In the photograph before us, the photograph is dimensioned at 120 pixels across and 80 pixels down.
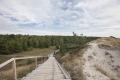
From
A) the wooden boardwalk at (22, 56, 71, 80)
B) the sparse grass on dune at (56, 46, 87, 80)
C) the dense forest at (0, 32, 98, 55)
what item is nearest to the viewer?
the wooden boardwalk at (22, 56, 71, 80)

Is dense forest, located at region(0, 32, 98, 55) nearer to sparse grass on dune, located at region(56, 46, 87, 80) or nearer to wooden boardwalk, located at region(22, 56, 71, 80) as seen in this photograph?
sparse grass on dune, located at region(56, 46, 87, 80)

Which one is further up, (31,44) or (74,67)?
(74,67)

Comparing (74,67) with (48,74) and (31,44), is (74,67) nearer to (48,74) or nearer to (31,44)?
(48,74)

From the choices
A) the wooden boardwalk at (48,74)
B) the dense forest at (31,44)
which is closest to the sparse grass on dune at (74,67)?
the wooden boardwalk at (48,74)

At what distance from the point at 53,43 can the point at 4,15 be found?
54259mm

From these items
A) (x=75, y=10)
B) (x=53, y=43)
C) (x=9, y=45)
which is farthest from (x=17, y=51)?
(x=75, y=10)

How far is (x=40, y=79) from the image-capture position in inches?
181

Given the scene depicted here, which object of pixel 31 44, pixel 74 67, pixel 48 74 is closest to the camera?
pixel 48 74

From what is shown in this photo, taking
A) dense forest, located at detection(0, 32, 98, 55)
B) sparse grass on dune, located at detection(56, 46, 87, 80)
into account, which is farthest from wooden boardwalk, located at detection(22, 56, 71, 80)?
dense forest, located at detection(0, 32, 98, 55)

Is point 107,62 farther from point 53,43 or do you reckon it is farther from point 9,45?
point 53,43

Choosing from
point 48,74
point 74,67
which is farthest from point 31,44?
point 48,74

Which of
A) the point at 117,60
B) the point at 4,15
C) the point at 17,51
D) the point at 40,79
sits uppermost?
the point at 4,15

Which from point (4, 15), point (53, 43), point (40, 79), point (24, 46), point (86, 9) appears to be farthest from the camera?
point (53, 43)

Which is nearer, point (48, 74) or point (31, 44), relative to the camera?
point (48, 74)
